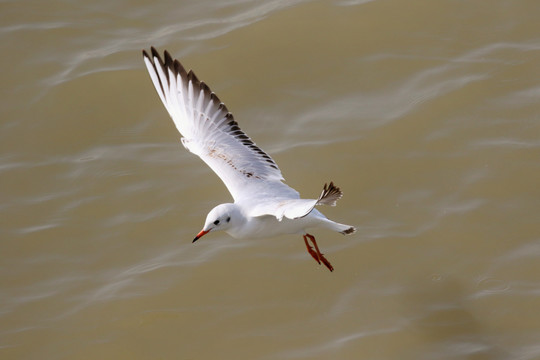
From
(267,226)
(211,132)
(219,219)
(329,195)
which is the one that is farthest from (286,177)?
(329,195)

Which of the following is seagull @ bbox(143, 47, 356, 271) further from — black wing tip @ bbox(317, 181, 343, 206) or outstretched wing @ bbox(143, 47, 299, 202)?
black wing tip @ bbox(317, 181, 343, 206)

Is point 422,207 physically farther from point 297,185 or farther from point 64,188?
point 64,188

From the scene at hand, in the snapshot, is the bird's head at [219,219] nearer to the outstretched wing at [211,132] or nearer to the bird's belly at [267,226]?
the bird's belly at [267,226]

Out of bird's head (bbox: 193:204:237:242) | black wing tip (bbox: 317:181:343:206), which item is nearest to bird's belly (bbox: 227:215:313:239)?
bird's head (bbox: 193:204:237:242)

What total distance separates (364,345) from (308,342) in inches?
18.3

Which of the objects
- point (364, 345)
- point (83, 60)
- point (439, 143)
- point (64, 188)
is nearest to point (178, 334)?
point (364, 345)

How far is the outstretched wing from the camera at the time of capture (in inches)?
276

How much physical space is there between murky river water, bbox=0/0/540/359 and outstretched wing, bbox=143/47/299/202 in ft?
3.84

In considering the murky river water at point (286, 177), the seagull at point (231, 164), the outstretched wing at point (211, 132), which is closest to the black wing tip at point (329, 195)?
the seagull at point (231, 164)

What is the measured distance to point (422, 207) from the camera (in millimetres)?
8133

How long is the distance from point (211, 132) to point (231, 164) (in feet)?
1.28

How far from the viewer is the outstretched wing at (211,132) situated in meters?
7.02

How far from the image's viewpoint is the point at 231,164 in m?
7.05

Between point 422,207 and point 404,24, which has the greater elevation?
point 404,24
